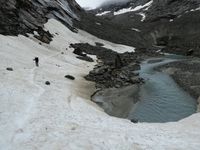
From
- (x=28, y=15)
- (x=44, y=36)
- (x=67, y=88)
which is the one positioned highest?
(x=28, y=15)

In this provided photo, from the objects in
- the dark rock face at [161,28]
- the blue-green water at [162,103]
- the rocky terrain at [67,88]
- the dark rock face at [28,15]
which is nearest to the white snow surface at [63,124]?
the rocky terrain at [67,88]

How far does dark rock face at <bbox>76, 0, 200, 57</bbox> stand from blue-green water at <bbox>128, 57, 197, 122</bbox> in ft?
112

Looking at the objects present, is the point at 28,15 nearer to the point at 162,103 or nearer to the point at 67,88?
the point at 67,88

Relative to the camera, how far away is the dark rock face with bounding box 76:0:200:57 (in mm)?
95438

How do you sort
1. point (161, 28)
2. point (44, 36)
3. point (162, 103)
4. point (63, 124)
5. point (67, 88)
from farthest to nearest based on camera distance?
1. point (161, 28)
2. point (44, 36)
3. point (162, 103)
4. point (67, 88)
5. point (63, 124)

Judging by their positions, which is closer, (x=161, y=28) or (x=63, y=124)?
(x=63, y=124)

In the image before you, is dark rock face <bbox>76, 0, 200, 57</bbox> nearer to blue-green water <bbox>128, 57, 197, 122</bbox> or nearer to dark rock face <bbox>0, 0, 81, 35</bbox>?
dark rock face <bbox>0, 0, 81, 35</bbox>

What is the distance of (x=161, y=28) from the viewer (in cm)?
13400

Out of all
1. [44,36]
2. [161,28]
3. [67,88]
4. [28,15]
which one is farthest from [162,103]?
[161,28]

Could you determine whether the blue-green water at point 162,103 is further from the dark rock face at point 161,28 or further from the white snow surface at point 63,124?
the dark rock face at point 161,28

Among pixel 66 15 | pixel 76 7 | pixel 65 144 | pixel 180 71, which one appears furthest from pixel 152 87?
pixel 76 7

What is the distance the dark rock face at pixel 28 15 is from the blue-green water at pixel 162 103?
2725 centimetres

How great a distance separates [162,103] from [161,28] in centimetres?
10317

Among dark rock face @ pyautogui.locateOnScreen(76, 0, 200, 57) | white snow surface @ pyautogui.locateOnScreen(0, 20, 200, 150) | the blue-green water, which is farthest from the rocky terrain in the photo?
dark rock face @ pyautogui.locateOnScreen(76, 0, 200, 57)
